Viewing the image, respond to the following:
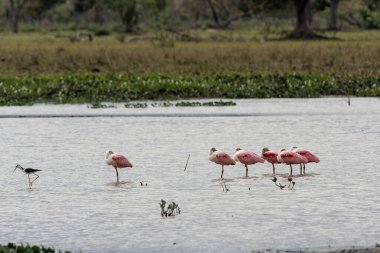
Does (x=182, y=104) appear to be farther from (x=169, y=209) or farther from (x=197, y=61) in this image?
(x=169, y=209)

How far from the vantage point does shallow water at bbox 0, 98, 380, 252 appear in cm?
1259

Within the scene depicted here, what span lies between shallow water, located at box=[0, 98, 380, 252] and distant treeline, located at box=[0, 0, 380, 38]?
51340 mm

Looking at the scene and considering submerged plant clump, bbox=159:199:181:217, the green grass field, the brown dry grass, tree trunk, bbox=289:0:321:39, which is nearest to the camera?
submerged plant clump, bbox=159:199:181:217

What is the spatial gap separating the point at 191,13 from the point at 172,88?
103m

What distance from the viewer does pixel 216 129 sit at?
25.2 meters

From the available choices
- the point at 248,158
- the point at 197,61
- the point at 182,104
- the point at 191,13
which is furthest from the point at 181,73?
the point at 191,13

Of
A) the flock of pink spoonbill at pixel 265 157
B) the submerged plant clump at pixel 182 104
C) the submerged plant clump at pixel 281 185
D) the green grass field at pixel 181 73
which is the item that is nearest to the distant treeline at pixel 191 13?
the green grass field at pixel 181 73

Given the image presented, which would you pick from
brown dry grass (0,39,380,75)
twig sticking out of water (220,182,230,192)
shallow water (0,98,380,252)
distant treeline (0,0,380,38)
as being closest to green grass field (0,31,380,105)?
brown dry grass (0,39,380,75)

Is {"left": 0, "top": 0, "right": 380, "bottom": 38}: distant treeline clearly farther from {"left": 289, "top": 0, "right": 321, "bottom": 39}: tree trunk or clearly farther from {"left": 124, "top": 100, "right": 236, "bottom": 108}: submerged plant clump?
{"left": 124, "top": 100, "right": 236, "bottom": 108}: submerged plant clump

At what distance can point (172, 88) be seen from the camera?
119 feet

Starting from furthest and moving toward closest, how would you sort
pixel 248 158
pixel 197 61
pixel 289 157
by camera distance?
pixel 197 61, pixel 248 158, pixel 289 157

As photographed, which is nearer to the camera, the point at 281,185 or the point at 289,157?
the point at 281,185

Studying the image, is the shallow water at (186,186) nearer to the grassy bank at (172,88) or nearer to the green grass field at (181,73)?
the grassy bank at (172,88)

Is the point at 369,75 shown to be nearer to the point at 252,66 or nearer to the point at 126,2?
the point at 252,66
